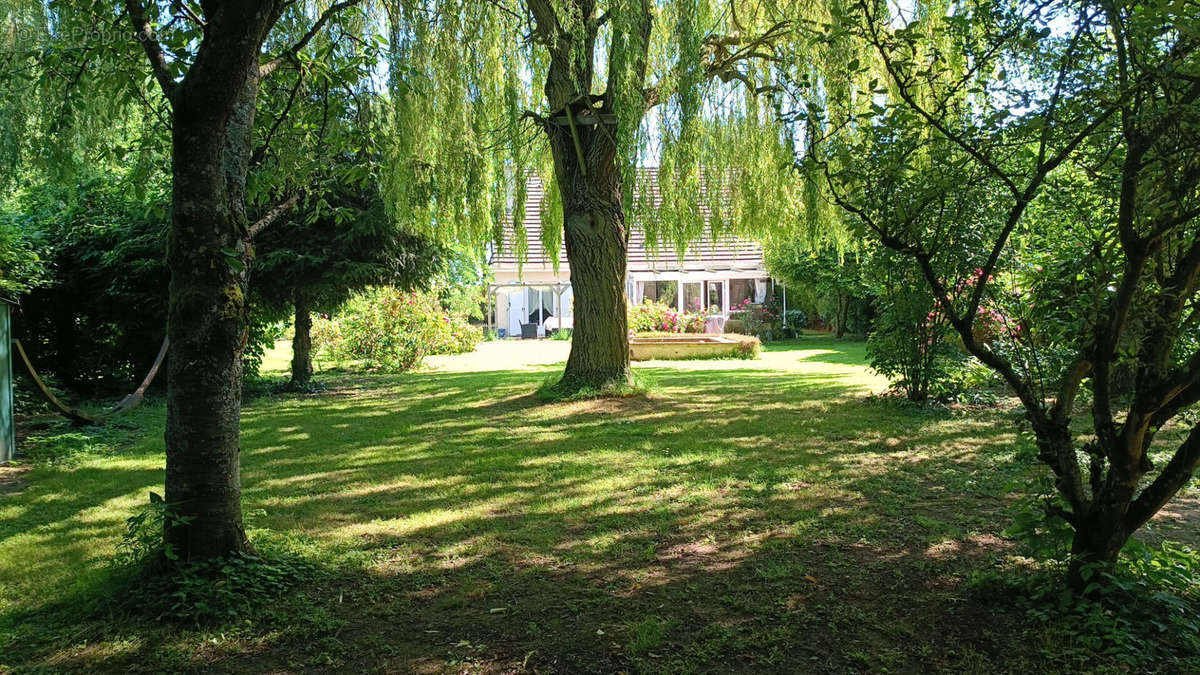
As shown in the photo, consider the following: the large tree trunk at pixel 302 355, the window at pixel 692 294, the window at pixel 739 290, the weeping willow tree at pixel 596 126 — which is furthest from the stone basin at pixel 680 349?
the window at pixel 739 290

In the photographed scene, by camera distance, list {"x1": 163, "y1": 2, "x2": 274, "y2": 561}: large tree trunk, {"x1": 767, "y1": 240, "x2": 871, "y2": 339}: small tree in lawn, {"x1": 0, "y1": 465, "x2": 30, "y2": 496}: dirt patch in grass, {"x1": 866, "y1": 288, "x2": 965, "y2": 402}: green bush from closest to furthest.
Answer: {"x1": 163, "y1": 2, "x2": 274, "y2": 561}: large tree trunk, {"x1": 0, "y1": 465, "x2": 30, "y2": 496}: dirt patch in grass, {"x1": 866, "y1": 288, "x2": 965, "y2": 402}: green bush, {"x1": 767, "y1": 240, "x2": 871, "y2": 339}: small tree in lawn

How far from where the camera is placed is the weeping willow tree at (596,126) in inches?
326

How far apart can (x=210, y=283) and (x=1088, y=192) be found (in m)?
3.99

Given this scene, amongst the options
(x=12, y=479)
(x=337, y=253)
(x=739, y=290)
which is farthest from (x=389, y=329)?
(x=739, y=290)

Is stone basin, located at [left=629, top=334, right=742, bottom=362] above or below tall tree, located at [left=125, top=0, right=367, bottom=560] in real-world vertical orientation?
below

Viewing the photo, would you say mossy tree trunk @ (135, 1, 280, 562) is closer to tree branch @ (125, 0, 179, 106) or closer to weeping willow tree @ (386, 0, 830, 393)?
tree branch @ (125, 0, 179, 106)

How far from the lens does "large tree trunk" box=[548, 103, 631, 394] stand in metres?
9.90

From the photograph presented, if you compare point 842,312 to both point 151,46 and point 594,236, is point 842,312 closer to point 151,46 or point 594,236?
point 594,236

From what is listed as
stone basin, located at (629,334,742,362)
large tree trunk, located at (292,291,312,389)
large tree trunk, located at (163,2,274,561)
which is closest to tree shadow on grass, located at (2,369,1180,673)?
large tree trunk, located at (163,2,274,561)

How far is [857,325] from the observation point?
23.7m

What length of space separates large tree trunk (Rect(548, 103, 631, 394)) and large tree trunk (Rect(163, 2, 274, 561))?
6344mm

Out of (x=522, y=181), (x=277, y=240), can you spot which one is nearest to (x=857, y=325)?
(x=522, y=181)

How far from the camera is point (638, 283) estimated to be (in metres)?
31.9

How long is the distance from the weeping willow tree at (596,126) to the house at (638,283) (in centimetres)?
1527
